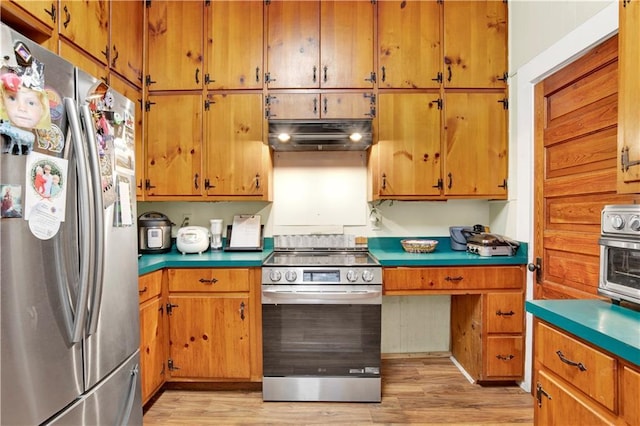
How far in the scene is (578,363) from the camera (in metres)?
1.06

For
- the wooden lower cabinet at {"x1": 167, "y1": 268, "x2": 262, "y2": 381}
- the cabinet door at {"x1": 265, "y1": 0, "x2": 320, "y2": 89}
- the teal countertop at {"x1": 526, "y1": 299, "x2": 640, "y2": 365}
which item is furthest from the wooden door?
the wooden lower cabinet at {"x1": 167, "y1": 268, "x2": 262, "y2": 381}

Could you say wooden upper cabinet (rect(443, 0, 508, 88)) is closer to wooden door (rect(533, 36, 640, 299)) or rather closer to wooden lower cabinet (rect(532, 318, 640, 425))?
wooden door (rect(533, 36, 640, 299))

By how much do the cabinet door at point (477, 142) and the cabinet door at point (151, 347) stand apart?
87.0 inches

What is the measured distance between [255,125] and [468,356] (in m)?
2.36

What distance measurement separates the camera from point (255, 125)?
242 cm

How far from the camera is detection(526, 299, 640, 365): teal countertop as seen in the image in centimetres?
91

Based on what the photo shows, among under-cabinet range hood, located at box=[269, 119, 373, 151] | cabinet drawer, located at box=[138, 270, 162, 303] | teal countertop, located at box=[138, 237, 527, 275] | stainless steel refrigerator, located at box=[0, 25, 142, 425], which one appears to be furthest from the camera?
under-cabinet range hood, located at box=[269, 119, 373, 151]

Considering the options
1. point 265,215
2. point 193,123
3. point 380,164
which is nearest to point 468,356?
point 380,164

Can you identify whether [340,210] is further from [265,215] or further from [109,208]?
[109,208]

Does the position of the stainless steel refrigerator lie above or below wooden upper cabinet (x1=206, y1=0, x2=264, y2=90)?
below

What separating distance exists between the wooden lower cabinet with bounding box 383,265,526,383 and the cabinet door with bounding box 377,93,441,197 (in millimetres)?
624

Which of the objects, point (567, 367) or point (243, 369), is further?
point (243, 369)

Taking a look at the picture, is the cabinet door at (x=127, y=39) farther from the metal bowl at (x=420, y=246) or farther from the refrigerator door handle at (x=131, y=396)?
the metal bowl at (x=420, y=246)

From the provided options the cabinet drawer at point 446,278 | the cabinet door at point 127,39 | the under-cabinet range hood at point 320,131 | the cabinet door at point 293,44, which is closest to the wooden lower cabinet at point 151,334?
the under-cabinet range hood at point 320,131
